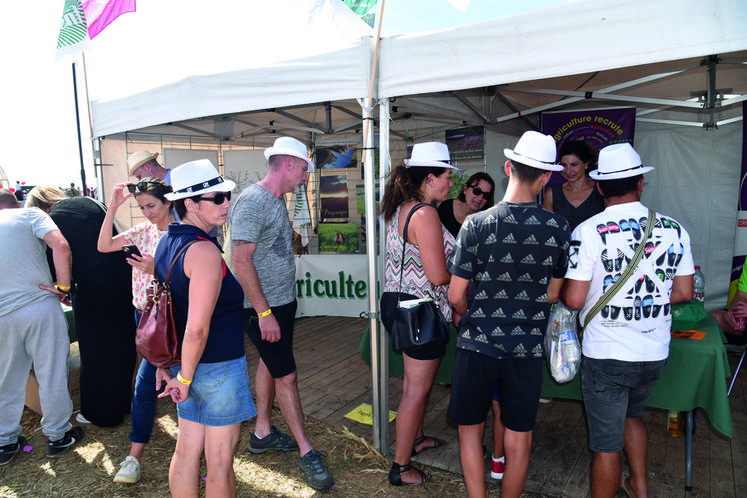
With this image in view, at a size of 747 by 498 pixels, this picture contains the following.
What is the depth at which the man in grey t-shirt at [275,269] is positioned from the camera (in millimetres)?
2320

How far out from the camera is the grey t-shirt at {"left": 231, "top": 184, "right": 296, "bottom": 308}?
2311mm

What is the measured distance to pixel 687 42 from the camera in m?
1.79

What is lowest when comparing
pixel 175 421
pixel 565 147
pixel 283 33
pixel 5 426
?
pixel 175 421

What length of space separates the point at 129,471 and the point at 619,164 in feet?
10.2

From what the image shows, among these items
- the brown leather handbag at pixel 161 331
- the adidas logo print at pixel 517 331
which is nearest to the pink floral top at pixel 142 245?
the brown leather handbag at pixel 161 331

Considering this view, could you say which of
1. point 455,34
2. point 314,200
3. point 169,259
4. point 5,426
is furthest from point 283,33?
point 314,200

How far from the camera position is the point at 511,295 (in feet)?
5.79

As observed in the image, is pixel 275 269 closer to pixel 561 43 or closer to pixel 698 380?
pixel 561 43

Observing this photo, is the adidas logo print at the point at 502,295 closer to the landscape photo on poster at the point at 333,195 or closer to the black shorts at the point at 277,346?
the black shorts at the point at 277,346

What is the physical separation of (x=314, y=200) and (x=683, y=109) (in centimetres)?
469

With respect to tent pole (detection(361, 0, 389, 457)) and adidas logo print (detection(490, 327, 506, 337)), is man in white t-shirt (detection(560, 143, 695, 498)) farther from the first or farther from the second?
tent pole (detection(361, 0, 389, 457))

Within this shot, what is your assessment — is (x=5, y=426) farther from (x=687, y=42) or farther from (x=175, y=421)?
(x=687, y=42)

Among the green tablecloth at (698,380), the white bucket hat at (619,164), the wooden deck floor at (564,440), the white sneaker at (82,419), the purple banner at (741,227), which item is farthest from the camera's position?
the purple banner at (741,227)

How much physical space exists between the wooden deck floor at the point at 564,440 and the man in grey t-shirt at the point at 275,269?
70 centimetres
